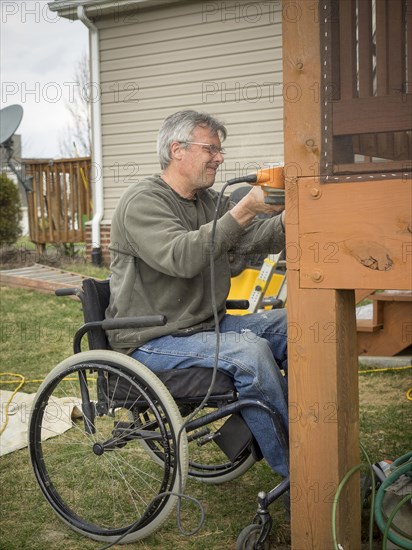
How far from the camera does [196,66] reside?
28.2ft

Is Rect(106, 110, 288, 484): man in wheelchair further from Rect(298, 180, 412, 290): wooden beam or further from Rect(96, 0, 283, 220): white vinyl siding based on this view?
Rect(96, 0, 283, 220): white vinyl siding

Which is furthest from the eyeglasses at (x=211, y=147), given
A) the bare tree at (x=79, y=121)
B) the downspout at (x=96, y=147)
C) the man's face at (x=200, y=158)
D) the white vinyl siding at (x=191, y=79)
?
the bare tree at (x=79, y=121)

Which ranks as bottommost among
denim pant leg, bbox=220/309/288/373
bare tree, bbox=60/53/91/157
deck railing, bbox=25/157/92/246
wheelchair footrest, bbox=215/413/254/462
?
wheelchair footrest, bbox=215/413/254/462

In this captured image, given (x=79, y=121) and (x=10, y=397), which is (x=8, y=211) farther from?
(x=79, y=121)

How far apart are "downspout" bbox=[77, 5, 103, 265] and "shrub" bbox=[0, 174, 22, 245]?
6.12 feet

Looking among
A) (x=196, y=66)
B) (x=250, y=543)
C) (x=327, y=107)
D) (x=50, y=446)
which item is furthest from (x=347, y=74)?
(x=196, y=66)

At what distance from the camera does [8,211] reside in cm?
1055

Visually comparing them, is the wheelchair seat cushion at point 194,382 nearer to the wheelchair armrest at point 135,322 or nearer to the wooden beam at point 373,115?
the wheelchair armrest at point 135,322

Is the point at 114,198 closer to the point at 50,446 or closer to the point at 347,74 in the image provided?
the point at 50,446

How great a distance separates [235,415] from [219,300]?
0.51m

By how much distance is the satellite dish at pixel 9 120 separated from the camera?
33.2 ft

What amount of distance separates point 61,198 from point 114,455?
7.74m

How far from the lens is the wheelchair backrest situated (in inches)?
101

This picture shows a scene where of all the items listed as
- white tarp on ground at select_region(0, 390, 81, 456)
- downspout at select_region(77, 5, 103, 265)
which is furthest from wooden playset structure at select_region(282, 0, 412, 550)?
downspout at select_region(77, 5, 103, 265)
